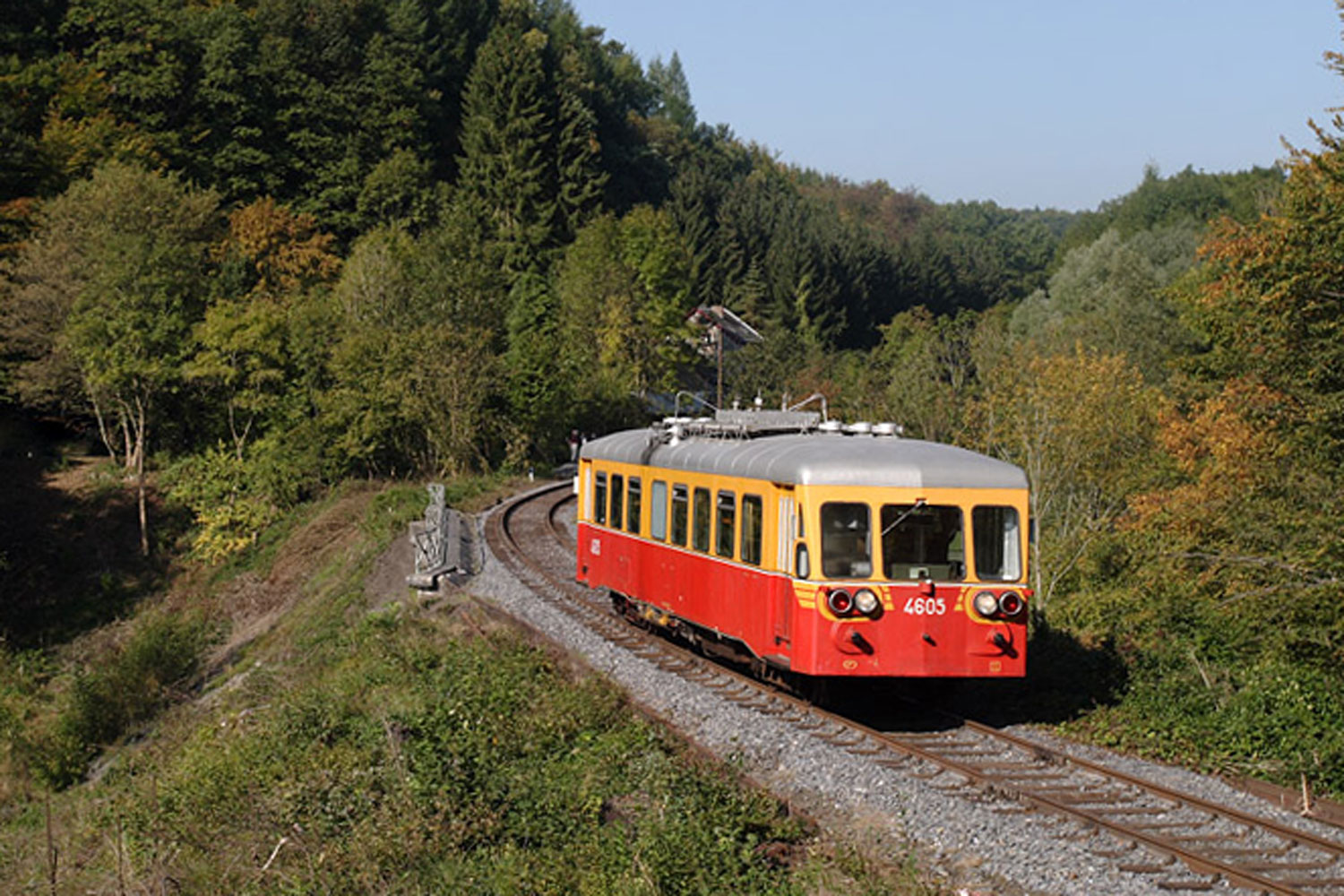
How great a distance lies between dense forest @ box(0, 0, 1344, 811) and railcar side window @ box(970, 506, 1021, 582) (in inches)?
76.9

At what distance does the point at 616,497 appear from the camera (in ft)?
65.2

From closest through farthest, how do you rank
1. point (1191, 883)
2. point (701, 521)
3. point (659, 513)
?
point (1191, 883) → point (701, 521) → point (659, 513)

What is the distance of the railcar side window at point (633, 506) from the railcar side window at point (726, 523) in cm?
326

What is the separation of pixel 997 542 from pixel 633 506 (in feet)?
22.5

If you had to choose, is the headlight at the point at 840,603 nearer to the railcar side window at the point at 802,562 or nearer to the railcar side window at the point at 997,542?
the railcar side window at the point at 802,562

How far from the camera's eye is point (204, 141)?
225ft

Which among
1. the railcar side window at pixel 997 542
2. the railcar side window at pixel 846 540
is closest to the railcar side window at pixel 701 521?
the railcar side window at pixel 846 540

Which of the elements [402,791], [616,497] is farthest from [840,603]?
[616,497]

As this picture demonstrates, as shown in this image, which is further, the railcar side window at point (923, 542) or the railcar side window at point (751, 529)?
the railcar side window at point (751, 529)

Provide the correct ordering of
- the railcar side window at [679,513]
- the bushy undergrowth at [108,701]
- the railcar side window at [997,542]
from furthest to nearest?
the bushy undergrowth at [108,701] → the railcar side window at [679,513] → the railcar side window at [997,542]

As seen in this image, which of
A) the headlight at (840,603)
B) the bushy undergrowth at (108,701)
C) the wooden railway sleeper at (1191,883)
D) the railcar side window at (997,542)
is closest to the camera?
the wooden railway sleeper at (1191,883)

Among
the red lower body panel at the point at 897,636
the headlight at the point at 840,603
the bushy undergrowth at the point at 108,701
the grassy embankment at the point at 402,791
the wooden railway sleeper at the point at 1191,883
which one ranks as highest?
the headlight at the point at 840,603

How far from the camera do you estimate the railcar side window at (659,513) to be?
688 inches

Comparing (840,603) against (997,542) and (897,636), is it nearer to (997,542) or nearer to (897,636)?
(897,636)
